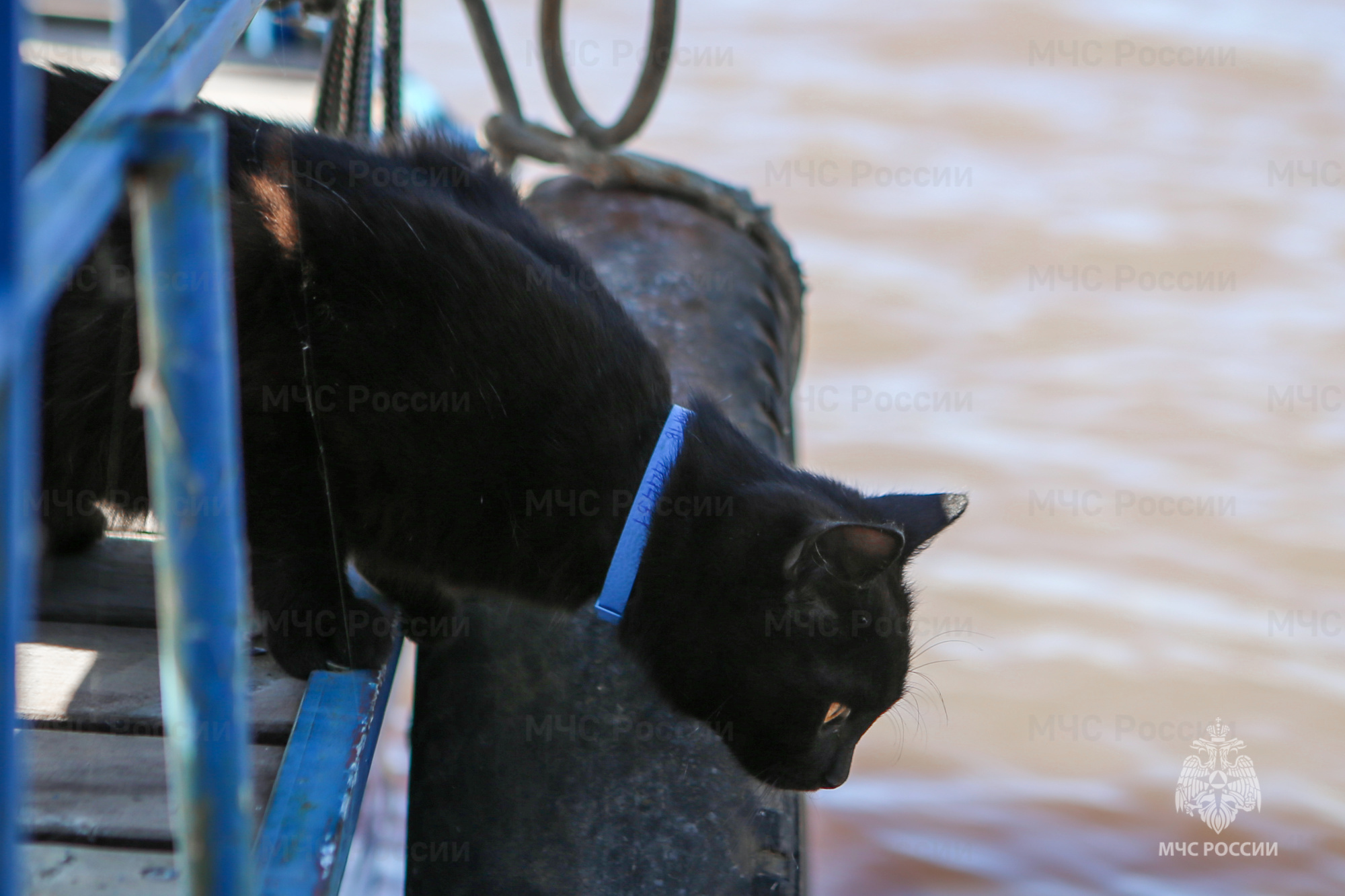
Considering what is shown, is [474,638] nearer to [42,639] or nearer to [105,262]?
[42,639]

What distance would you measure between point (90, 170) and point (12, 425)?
0.15 m

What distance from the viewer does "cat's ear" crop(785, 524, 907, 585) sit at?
1.49m

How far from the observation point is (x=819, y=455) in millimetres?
4824

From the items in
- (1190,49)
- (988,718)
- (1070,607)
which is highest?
(1190,49)

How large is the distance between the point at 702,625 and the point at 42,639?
89 centimetres

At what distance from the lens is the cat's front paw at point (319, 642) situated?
163 cm

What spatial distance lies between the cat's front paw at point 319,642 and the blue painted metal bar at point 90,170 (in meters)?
0.91

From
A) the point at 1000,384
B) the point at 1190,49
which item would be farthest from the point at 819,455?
the point at 1190,49

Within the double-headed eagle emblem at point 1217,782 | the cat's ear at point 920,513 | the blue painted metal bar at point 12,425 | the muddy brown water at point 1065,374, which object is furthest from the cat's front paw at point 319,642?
the double-headed eagle emblem at point 1217,782

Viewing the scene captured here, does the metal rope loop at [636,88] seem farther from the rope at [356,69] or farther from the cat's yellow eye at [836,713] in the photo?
the cat's yellow eye at [836,713]

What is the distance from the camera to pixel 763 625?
1664 millimetres

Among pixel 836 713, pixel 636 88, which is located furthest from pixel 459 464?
pixel 636 88

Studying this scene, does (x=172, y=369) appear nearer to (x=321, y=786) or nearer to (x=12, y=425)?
(x=12, y=425)

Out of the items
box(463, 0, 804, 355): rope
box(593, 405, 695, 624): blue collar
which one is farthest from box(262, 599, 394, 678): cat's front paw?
box(463, 0, 804, 355): rope
